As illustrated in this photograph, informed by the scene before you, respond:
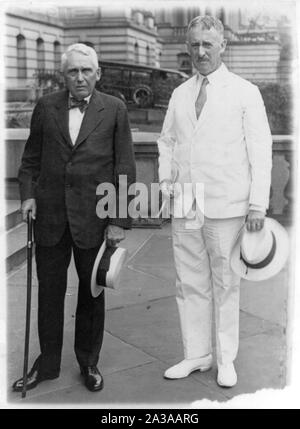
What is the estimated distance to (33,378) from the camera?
11.5 feet

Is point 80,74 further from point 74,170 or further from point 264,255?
point 264,255

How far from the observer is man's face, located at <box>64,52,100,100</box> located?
3.12 metres

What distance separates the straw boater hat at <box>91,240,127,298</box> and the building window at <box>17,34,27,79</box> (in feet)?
53.6

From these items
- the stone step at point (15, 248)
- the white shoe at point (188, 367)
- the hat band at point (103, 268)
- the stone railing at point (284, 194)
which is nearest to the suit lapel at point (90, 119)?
the hat band at point (103, 268)

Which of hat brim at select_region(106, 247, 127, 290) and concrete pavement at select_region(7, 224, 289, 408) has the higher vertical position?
hat brim at select_region(106, 247, 127, 290)

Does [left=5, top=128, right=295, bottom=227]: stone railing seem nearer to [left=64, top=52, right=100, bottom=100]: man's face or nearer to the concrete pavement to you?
the concrete pavement

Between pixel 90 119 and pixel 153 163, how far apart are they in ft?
15.6

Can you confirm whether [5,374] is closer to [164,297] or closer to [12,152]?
[164,297]

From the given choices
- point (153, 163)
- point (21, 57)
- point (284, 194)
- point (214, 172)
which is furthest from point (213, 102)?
point (21, 57)

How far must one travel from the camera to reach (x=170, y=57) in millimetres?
24094

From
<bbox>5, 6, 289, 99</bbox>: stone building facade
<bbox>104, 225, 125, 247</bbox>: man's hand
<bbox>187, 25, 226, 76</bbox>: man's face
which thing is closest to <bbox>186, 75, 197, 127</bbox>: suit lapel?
<bbox>187, 25, 226, 76</bbox>: man's face

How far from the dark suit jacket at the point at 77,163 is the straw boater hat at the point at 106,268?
8 centimetres

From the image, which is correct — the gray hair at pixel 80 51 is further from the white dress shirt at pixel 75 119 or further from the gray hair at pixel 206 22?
the gray hair at pixel 206 22

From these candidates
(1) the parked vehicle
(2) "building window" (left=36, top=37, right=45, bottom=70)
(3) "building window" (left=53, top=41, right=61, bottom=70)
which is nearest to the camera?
(1) the parked vehicle
